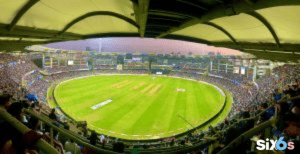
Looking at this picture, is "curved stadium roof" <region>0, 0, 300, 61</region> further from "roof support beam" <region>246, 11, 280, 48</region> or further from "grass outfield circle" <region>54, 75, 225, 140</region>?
"grass outfield circle" <region>54, 75, 225, 140</region>

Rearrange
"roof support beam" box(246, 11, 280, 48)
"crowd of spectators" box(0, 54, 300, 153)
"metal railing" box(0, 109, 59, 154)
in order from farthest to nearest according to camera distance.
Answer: "roof support beam" box(246, 11, 280, 48)
"crowd of spectators" box(0, 54, 300, 153)
"metal railing" box(0, 109, 59, 154)

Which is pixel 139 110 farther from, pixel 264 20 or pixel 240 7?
pixel 240 7

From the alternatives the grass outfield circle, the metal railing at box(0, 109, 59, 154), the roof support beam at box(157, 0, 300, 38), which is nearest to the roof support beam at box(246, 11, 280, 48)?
the roof support beam at box(157, 0, 300, 38)

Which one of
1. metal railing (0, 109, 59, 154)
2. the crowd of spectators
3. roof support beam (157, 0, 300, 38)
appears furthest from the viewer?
the crowd of spectators

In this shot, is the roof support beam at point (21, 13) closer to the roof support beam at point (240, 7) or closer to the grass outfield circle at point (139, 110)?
the roof support beam at point (240, 7)

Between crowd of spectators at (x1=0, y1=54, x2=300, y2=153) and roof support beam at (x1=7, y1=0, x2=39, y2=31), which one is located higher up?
roof support beam at (x1=7, y1=0, x2=39, y2=31)

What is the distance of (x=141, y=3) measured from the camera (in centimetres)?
246

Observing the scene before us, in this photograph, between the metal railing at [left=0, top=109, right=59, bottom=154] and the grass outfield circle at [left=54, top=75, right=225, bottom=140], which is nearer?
the metal railing at [left=0, top=109, right=59, bottom=154]

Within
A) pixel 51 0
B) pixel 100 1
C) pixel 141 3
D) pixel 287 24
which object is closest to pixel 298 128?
pixel 287 24

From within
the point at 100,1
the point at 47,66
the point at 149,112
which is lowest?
the point at 149,112

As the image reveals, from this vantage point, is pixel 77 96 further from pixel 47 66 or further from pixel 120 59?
pixel 120 59

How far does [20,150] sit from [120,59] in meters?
77.1

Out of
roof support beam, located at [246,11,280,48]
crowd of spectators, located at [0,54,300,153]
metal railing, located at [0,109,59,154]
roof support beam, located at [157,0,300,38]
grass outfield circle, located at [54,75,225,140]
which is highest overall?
roof support beam, located at [246,11,280,48]

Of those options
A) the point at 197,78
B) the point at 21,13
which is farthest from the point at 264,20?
the point at 197,78
